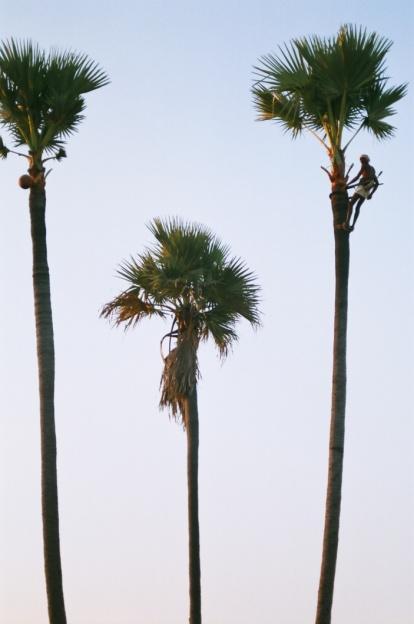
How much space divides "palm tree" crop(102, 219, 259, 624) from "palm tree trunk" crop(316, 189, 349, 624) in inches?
248

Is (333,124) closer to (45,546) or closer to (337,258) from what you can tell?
(337,258)

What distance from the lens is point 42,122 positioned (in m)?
24.6

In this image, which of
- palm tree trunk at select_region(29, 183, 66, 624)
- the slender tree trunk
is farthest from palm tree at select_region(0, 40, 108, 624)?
the slender tree trunk

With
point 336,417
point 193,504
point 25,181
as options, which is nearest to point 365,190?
point 336,417

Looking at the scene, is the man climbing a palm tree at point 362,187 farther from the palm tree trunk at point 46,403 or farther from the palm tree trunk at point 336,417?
the palm tree trunk at point 46,403

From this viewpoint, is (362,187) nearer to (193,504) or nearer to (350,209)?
(350,209)

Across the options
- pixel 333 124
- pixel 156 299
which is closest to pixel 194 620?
pixel 156 299

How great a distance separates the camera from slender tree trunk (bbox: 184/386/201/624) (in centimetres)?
2788

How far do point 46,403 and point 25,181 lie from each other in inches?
159

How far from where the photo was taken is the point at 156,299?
97.7 feet

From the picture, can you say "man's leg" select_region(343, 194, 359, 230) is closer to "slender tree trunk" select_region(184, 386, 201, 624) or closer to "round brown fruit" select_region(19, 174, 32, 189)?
"round brown fruit" select_region(19, 174, 32, 189)

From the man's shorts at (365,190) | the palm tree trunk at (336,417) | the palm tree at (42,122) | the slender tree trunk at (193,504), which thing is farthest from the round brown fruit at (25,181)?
the slender tree trunk at (193,504)

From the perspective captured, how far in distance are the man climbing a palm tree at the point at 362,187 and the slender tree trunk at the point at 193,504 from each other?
7006mm

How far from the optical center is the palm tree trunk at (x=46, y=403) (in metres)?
22.1
